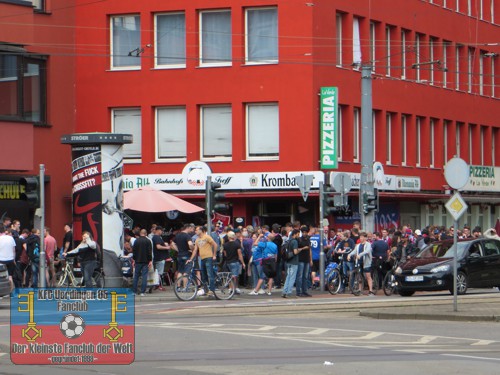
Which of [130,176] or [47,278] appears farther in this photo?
[130,176]

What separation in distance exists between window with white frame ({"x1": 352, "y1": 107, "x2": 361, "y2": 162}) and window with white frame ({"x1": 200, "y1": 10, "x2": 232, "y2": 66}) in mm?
5546

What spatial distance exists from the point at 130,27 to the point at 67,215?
7341 millimetres

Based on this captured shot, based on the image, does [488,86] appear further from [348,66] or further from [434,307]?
[434,307]

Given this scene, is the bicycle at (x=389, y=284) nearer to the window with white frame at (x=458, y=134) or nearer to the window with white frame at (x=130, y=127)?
the window with white frame at (x=130, y=127)

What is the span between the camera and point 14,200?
137 ft

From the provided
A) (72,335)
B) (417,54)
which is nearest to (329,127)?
(417,54)

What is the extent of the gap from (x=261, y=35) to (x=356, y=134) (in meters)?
5.58

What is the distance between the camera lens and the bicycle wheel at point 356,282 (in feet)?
114

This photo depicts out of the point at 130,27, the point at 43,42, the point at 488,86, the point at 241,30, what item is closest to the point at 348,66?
the point at 241,30

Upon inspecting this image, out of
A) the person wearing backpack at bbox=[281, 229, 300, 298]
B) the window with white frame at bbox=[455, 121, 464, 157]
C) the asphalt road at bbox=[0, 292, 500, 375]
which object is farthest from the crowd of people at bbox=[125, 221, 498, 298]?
the window with white frame at bbox=[455, 121, 464, 157]

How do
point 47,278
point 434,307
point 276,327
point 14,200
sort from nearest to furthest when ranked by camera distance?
point 276,327 → point 434,307 → point 47,278 → point 14,200

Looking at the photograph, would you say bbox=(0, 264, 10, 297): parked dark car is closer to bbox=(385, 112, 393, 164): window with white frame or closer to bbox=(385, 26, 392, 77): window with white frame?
bbox=(385, 112, 393, 164): window with white frame

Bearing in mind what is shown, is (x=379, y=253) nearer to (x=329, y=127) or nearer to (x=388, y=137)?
(x=329, y=127)

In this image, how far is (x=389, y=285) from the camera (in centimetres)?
3469
